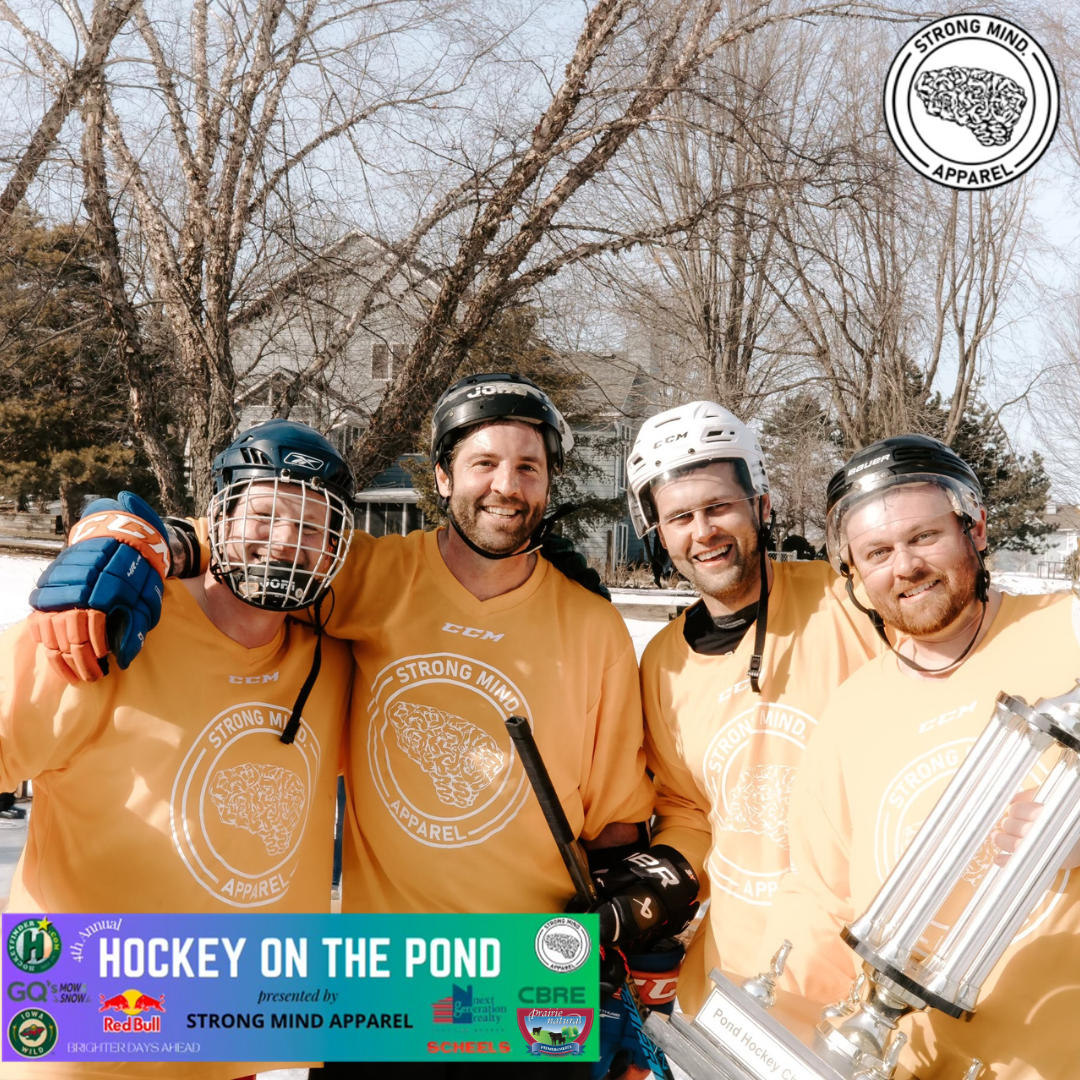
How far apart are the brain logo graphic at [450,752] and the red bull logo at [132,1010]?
860 millimetres

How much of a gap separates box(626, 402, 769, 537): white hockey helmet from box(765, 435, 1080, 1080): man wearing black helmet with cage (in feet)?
1.52

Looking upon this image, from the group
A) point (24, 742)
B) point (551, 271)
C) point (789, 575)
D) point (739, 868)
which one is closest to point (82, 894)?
point (24, 742)

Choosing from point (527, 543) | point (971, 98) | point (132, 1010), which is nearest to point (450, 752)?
point (527, 543)

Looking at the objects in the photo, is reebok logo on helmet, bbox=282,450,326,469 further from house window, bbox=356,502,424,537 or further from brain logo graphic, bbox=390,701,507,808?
house window, bbox=356,502,424,537

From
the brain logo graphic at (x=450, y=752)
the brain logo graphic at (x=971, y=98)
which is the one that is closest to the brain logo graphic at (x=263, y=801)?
the brain logo graphic at (x=450, y=752)

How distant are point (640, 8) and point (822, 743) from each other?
7.36 m

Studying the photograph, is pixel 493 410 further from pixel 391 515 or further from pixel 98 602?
pixel 391 515

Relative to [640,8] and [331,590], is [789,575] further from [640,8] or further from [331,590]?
[640,8]

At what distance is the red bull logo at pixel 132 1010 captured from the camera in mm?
2283

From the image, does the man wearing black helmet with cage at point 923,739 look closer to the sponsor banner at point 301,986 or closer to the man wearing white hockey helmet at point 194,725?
the sponsor banner at point 301,986

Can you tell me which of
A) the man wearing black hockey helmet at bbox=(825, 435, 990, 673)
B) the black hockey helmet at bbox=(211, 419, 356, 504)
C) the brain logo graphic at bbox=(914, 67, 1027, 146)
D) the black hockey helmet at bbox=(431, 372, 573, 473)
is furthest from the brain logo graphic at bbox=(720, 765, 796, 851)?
the brain logo graphic at bbox=(914, 67, 1027, 146)

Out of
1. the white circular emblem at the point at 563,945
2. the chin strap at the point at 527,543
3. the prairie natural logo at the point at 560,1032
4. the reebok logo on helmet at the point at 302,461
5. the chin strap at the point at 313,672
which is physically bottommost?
the prairie natural logo at the point at 560,1032

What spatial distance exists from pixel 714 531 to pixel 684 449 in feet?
0.83

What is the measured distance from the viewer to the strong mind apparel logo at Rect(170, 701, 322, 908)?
2.27m
